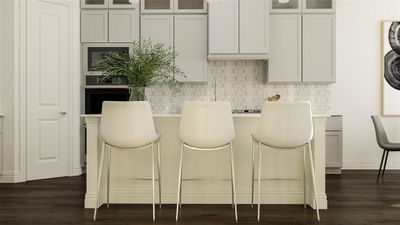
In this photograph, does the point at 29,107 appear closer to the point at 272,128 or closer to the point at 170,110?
the point at 170,110

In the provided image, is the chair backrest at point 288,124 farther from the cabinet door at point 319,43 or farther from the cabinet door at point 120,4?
the cabinet door at point 120,4

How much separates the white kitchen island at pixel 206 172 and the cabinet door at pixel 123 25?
8.75 feet

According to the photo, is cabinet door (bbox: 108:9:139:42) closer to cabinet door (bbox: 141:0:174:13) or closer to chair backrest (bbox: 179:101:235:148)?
cabinet door (bbox: 141:0:174:13)

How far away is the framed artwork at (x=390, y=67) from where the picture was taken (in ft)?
21.8

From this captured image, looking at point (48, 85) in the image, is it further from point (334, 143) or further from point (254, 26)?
point (334, 143)

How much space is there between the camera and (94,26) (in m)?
6.29

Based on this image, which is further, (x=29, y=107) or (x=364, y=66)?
(x=364, y=66)

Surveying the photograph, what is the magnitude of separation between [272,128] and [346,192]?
171 cm

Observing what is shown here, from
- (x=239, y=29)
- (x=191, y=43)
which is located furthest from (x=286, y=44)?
(x=191, y=43)

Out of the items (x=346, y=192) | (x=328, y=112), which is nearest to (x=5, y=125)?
(x=346, y=192)

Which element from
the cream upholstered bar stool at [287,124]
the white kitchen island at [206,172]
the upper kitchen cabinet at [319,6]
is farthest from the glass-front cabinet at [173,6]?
the cream upholstered bar stool at [287,124]

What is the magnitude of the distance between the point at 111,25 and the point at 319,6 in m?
3.00

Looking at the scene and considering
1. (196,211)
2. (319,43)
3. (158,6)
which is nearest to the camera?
(196,211)

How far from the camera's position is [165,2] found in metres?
6.36
